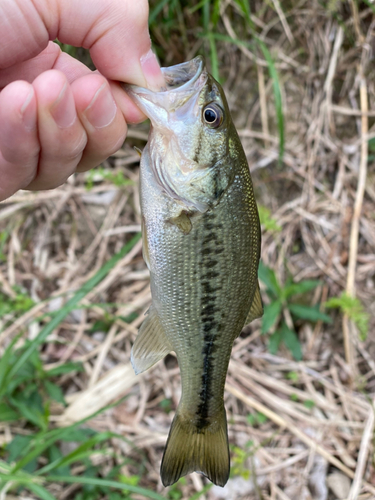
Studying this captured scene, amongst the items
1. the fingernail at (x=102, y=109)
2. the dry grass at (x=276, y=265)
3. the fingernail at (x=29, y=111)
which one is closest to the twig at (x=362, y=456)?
the dry grass at (x=276, y=265)

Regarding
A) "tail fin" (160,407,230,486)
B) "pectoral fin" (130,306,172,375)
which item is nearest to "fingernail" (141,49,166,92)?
"pectoral fin" (130,306,172,375)

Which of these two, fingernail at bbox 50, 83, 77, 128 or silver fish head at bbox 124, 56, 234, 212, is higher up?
fingernail at bbox 50, 83, 77, 128

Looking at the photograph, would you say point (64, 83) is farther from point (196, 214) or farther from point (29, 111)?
point (196, 214)

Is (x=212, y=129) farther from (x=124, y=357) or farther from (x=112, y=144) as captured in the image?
(x=124, y=357)

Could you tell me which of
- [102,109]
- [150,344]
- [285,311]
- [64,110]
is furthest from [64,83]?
[285,311]

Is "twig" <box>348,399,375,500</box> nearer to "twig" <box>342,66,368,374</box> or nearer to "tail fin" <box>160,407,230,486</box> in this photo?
"twig" <box>342,66,368,374</box>

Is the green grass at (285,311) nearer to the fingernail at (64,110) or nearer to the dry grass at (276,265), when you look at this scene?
the dry grass at (276,265)
